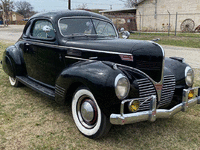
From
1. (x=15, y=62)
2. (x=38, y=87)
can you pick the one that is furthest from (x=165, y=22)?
(x=38, y=87)

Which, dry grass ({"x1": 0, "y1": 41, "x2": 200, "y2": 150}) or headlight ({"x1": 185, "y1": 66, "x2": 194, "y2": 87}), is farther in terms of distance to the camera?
headlight ({"x1": 185, "y1": 66, "x2": 194, "y2": 87})

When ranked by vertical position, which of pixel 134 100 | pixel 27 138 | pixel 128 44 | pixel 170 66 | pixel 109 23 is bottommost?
pixel 27 138

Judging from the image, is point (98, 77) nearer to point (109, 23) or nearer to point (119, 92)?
point (119, 92)

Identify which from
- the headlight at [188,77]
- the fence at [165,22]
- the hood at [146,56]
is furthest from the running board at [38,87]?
the fence at [165,22]

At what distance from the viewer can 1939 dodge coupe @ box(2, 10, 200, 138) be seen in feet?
8.13

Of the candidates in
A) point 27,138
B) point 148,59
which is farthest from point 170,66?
point 27,138

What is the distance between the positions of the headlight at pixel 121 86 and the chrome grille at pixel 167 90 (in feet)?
2.31

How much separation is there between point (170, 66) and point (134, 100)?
1.23 metres

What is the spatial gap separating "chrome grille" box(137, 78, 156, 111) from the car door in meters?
1.46

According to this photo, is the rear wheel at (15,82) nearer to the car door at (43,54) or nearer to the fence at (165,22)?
the car door at (43,54)

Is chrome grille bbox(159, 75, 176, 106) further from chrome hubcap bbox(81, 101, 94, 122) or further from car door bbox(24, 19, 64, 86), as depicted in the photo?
car door bbox(24, 19, 64, 86)

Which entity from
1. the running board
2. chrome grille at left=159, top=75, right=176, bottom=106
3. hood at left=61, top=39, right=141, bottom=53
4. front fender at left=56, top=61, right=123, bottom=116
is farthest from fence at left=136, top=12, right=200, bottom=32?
front fender at left=56, top=61, right=123, bottom=116

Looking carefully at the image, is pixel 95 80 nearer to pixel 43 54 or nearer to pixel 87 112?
pixel 87 112

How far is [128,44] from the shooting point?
2.93 metres
